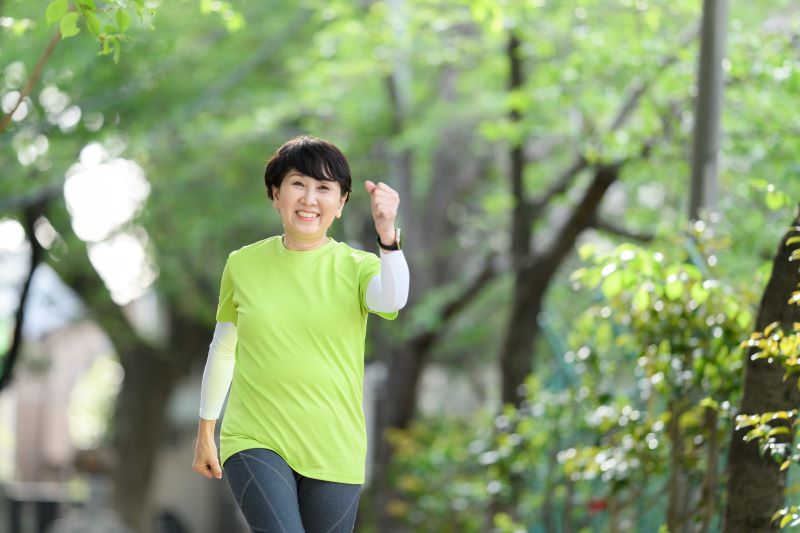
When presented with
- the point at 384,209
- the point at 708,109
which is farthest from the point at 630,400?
the point at 384,209

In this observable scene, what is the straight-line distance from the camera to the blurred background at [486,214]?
641cm

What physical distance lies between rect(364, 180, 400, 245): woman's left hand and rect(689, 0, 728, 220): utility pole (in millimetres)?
3879

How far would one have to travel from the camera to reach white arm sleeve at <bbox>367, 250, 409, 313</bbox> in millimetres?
3717

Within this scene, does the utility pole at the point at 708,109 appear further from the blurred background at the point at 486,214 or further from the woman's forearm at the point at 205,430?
the woman's forearm at the point at 205,430

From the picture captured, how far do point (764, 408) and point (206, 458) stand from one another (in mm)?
2127

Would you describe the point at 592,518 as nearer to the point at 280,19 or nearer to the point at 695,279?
the point at 695,279

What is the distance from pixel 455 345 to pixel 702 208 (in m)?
14.6

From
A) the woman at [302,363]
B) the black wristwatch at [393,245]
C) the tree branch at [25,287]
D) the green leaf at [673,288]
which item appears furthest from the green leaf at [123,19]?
the tree branch at [25,287]

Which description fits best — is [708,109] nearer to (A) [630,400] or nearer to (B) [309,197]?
(A) [630,400]

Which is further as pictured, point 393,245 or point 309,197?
point 309,197

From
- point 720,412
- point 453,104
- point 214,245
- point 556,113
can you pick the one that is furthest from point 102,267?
point 720,412

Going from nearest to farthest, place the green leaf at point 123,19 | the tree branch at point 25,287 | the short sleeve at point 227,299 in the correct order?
the short sleeve at point 227,299, the green leaf at point 123,19, the tree branch at point 25,287

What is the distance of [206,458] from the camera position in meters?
4.16

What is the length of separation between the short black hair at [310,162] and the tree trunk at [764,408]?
1.91 meters
